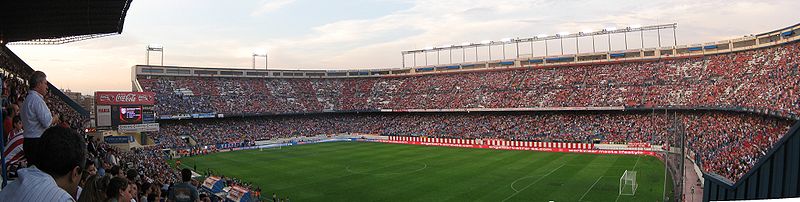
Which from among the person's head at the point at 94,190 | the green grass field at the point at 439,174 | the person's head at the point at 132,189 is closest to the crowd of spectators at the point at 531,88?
the green grass field at the point at 439,174

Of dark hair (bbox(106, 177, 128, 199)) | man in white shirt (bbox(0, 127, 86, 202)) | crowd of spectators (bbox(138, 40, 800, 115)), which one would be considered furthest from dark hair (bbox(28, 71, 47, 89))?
crowd of spectators (bbox(138, 40, 800, 115))

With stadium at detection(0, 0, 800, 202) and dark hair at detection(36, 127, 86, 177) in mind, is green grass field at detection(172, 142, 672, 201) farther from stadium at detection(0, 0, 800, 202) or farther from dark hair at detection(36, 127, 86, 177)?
dark hair at detection(36, 127, 86, 177)

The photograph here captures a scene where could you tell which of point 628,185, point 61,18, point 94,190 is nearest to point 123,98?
point 61,18

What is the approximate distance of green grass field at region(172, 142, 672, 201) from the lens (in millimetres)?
26516

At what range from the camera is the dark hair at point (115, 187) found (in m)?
4.17

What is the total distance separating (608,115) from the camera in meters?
53.3

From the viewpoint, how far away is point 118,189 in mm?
4234

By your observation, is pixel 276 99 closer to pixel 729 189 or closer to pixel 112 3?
pixel 112 3

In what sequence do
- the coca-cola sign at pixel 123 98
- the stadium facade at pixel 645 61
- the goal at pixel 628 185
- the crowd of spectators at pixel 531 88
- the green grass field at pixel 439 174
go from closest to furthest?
the stadium facade at pixel 645 61, the goal at pixel 628 185, the green grass field at pixel 439 174, the crowd of spectators at pixel 531 88, the coca-cola sign at pixel 123 98

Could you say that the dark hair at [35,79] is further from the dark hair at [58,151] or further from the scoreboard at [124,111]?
the scoreboard at [124,111]

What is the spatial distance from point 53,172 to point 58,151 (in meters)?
0.15

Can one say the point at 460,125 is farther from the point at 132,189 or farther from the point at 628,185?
the point at 132,189

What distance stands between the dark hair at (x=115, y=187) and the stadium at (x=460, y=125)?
147 inches

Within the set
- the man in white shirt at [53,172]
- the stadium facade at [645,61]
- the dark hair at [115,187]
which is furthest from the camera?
the stadium facade at [645,61]
